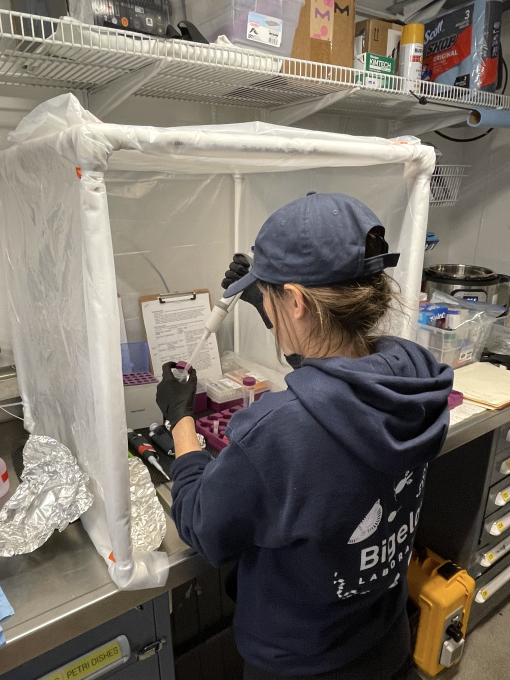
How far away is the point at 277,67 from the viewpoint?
107cm

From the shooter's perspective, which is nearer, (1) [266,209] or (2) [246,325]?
(1) [266,209]

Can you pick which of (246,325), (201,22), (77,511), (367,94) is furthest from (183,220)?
(77,511)

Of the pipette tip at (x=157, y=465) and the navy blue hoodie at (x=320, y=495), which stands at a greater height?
the navy blue hoodie at (x=320, y=495)

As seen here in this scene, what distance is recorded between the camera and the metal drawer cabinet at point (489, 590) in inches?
63.7

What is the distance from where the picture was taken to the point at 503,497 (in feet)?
5.23

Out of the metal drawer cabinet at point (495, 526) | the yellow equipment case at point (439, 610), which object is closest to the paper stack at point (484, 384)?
the metal drawer cabinet at point (495, 526)

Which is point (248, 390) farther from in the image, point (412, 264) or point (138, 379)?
point (412, 264)

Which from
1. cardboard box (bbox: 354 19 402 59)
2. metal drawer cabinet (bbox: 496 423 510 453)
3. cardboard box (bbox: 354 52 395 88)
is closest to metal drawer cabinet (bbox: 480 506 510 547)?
metal drawer cabinet (bbox: 496 423 510 453)

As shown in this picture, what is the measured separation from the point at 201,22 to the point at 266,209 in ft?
1.66

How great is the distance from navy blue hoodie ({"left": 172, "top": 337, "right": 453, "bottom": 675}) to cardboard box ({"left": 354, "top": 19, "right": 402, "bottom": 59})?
1.05m

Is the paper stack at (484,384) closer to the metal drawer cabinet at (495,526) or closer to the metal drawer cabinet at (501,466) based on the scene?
the metal drawer cabinet at (501,466)

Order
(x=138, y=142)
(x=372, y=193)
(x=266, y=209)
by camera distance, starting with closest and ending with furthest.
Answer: (x=138, y=142)
(x=372, y=193)
(x=266, y=209)

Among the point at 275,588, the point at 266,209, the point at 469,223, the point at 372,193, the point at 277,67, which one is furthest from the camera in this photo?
the point at 469,223

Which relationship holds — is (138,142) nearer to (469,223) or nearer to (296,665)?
(296,665)
